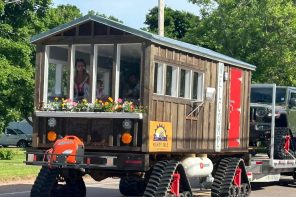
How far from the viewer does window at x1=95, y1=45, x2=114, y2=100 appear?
40.0 feet

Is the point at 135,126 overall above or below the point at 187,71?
below

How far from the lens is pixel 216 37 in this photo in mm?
33469

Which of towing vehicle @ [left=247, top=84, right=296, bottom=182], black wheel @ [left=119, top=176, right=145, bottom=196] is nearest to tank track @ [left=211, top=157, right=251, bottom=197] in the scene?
towing vehicle @ [left=247, top=84, right=296, bottom=182]

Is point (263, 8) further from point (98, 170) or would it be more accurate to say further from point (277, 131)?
point (98, 170)

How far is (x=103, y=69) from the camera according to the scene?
12.3 metres

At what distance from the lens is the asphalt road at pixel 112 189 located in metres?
16.7

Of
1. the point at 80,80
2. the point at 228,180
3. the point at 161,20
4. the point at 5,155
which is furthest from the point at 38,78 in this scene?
the point at 5,155

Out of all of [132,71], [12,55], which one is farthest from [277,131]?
[12,55]

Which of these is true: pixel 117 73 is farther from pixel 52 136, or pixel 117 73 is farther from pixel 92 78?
pixel 52 136

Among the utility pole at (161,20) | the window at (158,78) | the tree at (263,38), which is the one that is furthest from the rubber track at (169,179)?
the tree at (263,38)

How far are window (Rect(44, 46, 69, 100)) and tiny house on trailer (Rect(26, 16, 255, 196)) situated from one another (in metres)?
0.02

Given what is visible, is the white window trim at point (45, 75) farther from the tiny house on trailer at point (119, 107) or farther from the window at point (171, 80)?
the window at point (171, 80)

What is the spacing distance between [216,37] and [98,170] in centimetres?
2234

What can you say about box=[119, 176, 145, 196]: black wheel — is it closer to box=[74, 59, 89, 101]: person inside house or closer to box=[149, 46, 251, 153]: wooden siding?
box=[149, 46, 251, 153]: wooden siding
